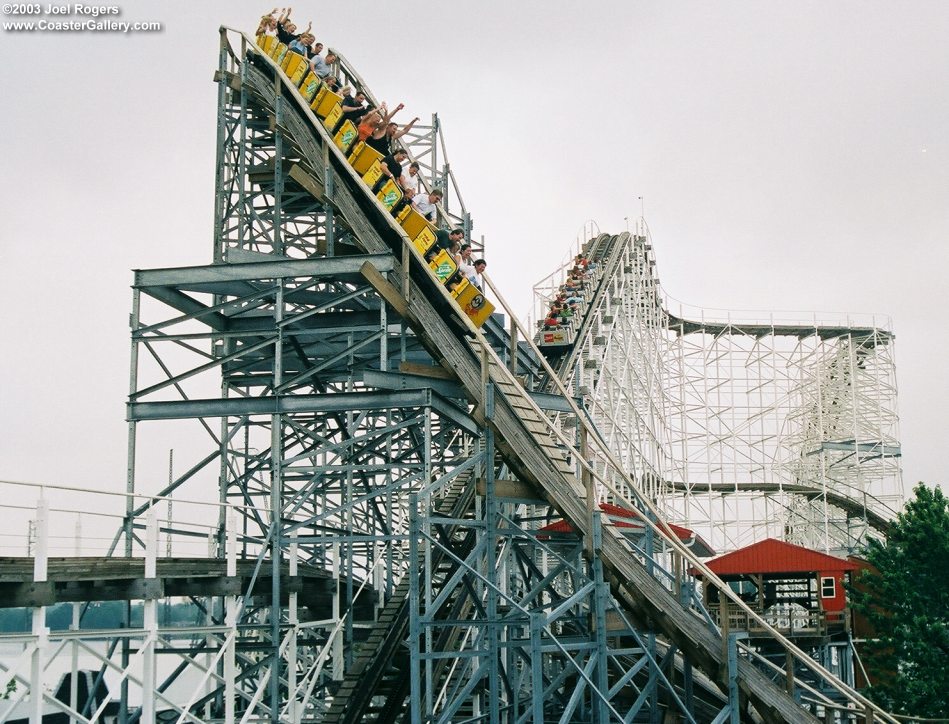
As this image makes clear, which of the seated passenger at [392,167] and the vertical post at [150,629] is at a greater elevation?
the seated passenger at [392,167]

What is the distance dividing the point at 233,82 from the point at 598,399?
13131 mm

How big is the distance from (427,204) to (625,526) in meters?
Answer: 9.22

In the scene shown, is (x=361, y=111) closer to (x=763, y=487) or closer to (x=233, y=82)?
(x=233, y=82)

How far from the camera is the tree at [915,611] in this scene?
1841cm

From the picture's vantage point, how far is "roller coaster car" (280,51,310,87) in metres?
18.7

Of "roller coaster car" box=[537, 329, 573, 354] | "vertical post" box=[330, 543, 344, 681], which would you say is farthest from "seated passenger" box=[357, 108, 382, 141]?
"roller coaster car" box=[537, 329, 573, 354]

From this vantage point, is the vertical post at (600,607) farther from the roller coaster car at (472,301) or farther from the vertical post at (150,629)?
the vertical post at (150,629)

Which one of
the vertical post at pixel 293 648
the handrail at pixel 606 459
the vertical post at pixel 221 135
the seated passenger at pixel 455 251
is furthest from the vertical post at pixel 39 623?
the vertical post at pixel 221 135

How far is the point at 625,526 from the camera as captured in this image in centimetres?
2400

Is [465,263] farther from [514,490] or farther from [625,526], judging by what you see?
[625,526]

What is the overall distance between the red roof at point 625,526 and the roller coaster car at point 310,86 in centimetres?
713

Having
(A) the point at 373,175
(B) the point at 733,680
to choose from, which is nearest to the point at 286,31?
(A) the point at 373,175

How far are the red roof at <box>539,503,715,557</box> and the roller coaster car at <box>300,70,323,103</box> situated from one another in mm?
7133

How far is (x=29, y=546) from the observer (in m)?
11.5
